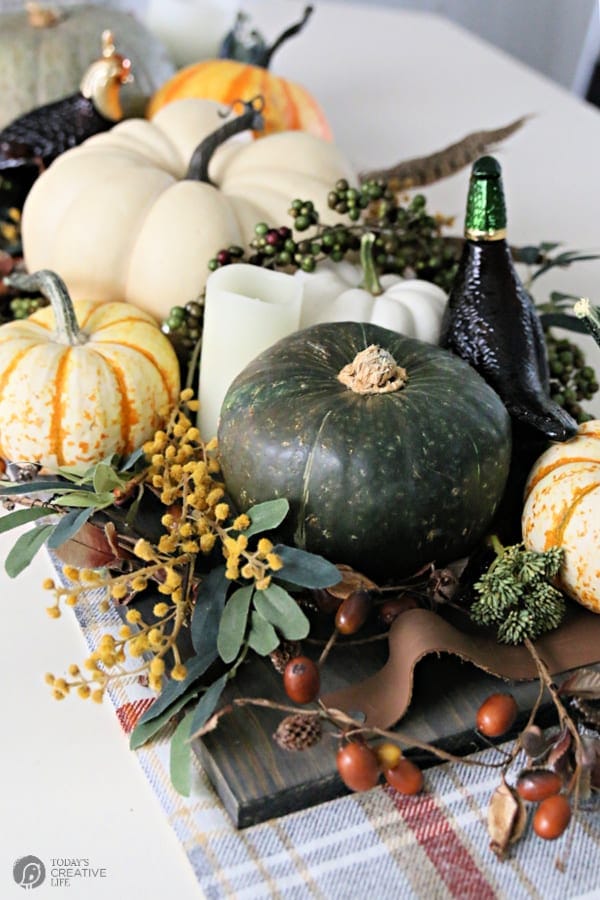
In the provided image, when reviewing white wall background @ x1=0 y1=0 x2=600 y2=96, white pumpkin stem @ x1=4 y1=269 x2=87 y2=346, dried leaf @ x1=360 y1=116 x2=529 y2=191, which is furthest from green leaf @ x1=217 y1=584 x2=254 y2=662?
white wall background @ x1=0 y1=0 x2=600 y2=96

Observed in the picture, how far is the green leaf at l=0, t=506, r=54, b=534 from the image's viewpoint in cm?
81

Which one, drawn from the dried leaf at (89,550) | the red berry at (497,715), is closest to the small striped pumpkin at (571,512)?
the red berry at (497,715)

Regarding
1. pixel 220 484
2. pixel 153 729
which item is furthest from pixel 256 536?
pixel 153 729

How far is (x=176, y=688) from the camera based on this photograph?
28.9 inches

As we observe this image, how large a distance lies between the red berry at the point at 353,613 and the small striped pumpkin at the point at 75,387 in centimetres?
30

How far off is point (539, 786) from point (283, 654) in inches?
8.2

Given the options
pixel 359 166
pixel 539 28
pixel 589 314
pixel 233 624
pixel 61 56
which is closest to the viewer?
pixel 233 624

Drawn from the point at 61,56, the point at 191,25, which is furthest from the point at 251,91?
the point at 191,25

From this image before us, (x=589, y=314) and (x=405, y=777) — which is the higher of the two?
A: (x=589, y=314)

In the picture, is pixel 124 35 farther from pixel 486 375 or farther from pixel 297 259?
pixel 486 375

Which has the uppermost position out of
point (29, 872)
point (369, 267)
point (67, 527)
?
point (369, 267)

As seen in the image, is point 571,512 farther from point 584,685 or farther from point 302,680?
point 302,680

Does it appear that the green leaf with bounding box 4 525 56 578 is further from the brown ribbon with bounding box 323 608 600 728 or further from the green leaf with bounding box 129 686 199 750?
the brown ribbon with bounding box 323 608 600 728

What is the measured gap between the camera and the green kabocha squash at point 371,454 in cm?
80
